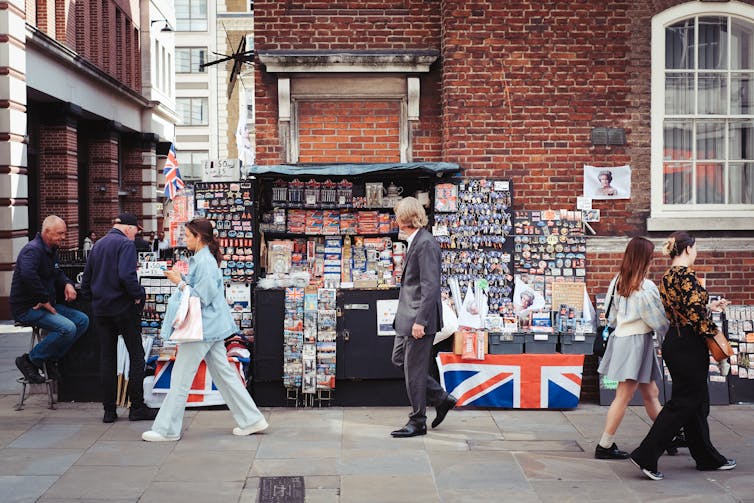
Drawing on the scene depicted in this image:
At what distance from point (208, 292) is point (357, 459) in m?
1.94

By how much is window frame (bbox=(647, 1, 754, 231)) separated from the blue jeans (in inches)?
239

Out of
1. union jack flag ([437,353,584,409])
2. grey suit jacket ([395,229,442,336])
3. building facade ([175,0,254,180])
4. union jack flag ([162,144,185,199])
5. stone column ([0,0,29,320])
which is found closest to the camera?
grey suit jacket ([395,229,442,336])

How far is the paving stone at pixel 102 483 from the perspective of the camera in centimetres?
629

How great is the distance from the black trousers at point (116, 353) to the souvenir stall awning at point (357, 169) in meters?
1.92

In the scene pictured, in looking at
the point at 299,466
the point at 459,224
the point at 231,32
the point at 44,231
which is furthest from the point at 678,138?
the point at 231,32

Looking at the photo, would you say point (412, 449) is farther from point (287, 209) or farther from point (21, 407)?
point (21, 407)

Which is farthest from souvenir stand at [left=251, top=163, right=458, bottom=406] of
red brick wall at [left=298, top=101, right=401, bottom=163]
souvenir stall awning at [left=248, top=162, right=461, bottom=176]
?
red brick wall at [left=298, top=101, right=401, bottom=163]

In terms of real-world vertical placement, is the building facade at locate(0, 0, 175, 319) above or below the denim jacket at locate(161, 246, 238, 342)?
above

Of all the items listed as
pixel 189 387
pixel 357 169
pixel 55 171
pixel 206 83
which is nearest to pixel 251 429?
pixel 189 387

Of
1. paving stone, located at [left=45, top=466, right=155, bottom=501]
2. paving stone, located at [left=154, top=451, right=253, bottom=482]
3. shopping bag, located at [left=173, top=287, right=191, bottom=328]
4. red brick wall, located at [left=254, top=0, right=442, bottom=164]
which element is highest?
red brick wall, located at [left=254, top=0, right=442, bottom=164]

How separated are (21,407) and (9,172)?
11363 millimetres

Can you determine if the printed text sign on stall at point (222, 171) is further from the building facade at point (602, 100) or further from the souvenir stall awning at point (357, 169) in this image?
the building facade at point (602, 100)

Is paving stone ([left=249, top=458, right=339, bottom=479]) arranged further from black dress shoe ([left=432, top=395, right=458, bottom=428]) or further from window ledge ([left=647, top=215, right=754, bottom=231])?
window ledge ([left=647, top=215, right=754, bottom=231])

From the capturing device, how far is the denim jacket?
25.7ft
